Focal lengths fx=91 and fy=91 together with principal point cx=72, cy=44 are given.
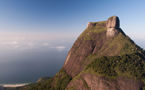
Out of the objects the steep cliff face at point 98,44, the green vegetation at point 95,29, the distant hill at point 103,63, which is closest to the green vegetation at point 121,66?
the distant hill at point 103,63

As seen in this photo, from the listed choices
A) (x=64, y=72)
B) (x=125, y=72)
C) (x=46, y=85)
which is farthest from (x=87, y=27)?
(x=46, y=85)

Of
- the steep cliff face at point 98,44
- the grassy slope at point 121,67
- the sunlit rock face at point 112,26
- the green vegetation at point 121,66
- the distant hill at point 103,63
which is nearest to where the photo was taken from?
the distant hill at point 103,63

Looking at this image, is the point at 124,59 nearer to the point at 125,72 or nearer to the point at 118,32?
the point at 125,72

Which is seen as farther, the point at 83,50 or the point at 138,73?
the point at 83,50

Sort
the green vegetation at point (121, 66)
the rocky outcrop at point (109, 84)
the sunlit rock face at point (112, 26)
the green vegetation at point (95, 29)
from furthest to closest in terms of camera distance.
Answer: the green vegetation at point (95, 29)
the sunlit rock face at point (112, 26)
the green vegetation at point (121, 66)
the rocky outcrop at point (109, 84)

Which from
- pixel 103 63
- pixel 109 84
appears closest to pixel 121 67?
pixel 103 63

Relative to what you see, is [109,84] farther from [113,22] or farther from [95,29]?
[113,22]

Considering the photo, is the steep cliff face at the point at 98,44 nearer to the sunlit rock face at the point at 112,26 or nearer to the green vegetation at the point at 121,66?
the sunlit rock face at the point at 112,26
